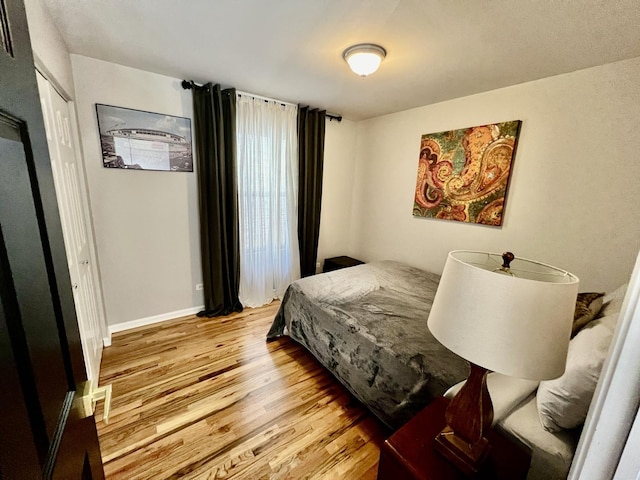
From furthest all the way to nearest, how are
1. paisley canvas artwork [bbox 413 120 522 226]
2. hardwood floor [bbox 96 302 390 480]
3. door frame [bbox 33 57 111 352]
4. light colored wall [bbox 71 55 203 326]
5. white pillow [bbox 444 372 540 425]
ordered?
paisley canvas artwork [bbox 413 120 522 226]
light colored wall [bbox 71 55 203 326]
door frame [bbox 33 57 111 352]
hardwood floor [bbox 96 302 390 480]
white pillow [bbox 444 372 540 425]

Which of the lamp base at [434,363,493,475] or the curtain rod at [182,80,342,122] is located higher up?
the curtain rod at [182,80,342,122]

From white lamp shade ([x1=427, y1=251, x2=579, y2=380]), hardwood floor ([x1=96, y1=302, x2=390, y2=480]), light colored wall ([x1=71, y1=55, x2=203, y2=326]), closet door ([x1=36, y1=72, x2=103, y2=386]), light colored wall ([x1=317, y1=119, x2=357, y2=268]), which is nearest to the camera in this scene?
white lamp shade ([x1=427, y1=251, x2=579, y2=380])

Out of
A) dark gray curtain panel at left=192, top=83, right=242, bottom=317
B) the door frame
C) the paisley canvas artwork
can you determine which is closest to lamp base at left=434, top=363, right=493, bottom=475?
the paisley canvas artwork

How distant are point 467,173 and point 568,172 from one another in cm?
77

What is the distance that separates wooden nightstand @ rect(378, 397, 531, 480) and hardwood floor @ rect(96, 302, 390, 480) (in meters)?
0.60

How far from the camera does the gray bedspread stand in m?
1.44

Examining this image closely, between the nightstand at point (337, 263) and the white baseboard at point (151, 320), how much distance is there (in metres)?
1.73

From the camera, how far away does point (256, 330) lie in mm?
2691

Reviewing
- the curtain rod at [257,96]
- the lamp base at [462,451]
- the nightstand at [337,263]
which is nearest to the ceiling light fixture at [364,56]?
the curtain rod at [257,96]

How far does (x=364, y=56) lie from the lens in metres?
1.84

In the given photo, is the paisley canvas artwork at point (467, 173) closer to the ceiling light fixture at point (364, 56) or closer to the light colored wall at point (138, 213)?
the ceiling light fixture at point (364, 56)

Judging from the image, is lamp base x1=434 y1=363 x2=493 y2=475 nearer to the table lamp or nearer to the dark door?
the table lamp

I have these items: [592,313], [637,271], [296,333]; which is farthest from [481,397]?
[296,333]

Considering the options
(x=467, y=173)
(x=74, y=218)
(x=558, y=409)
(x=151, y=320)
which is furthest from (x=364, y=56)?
(x=151, y=320)
